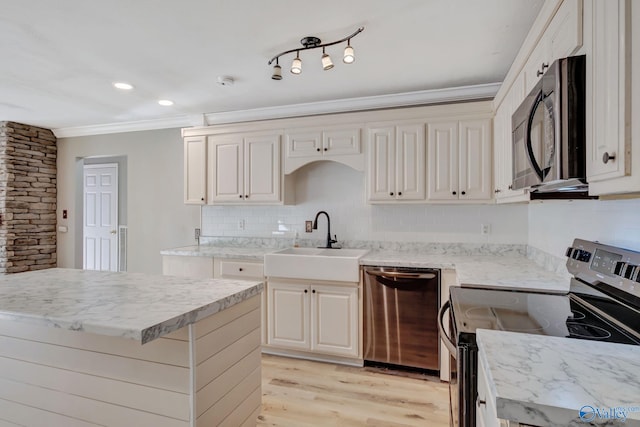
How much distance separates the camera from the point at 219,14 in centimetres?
187

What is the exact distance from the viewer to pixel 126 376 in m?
1.44

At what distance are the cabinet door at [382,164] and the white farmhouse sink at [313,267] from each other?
58 cm

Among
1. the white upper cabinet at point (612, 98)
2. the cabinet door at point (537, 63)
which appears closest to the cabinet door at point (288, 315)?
the cabinet door at point (537, 63)

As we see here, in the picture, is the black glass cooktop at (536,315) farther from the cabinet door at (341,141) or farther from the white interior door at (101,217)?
the white interior door at (101,217)

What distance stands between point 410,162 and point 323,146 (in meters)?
0.83

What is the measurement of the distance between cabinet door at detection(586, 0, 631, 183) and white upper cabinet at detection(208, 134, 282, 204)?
263 centimetres

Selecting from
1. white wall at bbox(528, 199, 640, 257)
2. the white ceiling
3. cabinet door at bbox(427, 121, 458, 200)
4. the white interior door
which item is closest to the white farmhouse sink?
cabinet door at bbox(427, 121, 458, 200)

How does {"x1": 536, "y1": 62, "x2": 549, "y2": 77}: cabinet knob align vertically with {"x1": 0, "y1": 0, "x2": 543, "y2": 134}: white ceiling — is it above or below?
below

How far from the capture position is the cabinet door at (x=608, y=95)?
2.87 feet

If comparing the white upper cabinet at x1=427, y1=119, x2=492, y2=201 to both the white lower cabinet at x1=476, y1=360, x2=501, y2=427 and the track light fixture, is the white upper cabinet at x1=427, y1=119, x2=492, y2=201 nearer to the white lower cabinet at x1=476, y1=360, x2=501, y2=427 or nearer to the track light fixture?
the track light fixture

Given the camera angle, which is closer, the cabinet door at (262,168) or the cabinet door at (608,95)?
the cabinet door at (608,95)

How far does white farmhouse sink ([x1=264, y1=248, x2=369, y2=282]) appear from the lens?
2.72 metres

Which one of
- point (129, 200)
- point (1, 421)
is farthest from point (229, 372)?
point (129, 200)

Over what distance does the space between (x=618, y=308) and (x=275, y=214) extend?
2959mm
